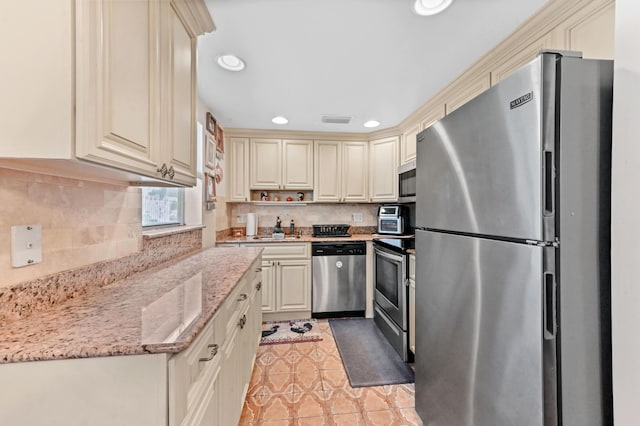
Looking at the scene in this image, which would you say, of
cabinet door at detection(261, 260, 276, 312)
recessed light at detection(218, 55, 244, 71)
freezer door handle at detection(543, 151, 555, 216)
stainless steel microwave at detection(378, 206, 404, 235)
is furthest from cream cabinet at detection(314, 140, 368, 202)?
freezer door handle at detection(543, 151, 555, 216)

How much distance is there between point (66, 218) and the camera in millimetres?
1022

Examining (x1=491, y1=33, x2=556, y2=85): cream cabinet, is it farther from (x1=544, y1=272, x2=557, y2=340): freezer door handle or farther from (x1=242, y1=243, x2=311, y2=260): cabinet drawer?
(x1=242, y1=243, x2=311, y2=260): cabinet drawer

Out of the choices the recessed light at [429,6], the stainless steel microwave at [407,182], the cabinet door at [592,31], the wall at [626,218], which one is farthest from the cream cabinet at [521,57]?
the stainless steel microwave at [407,182]

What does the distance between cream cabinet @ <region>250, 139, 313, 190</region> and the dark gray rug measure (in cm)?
179

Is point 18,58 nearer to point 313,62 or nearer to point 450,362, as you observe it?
point 313,62

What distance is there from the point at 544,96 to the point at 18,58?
144cm

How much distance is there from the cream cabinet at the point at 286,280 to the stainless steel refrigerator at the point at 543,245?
2148mm

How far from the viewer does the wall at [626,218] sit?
690 mm

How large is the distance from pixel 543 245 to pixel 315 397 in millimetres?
1673

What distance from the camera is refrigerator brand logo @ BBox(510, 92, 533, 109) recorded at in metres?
0.80

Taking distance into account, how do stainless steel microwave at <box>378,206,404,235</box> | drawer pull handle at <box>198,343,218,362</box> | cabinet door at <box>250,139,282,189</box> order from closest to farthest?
drawer pull handle at <box>198,343,218,362</box>
stainless steel microwave at <box>378,206,404,235</box>
cabinet door at <box>250,139,282,189</box>

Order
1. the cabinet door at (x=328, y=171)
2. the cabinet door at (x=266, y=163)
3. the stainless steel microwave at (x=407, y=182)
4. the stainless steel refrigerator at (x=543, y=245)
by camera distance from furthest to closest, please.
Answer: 1. the cabinet door at (x=328, y=171)
2. the cabinet door at (x=266, y=163)
3. the stainless steel microwave at (x=407, y=182)
4. the stainless steel refrigerator at (x=543, y=245)

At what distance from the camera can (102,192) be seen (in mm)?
1224

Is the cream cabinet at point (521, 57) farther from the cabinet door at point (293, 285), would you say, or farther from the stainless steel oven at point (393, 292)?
the cabinet door at point (293, 285)
